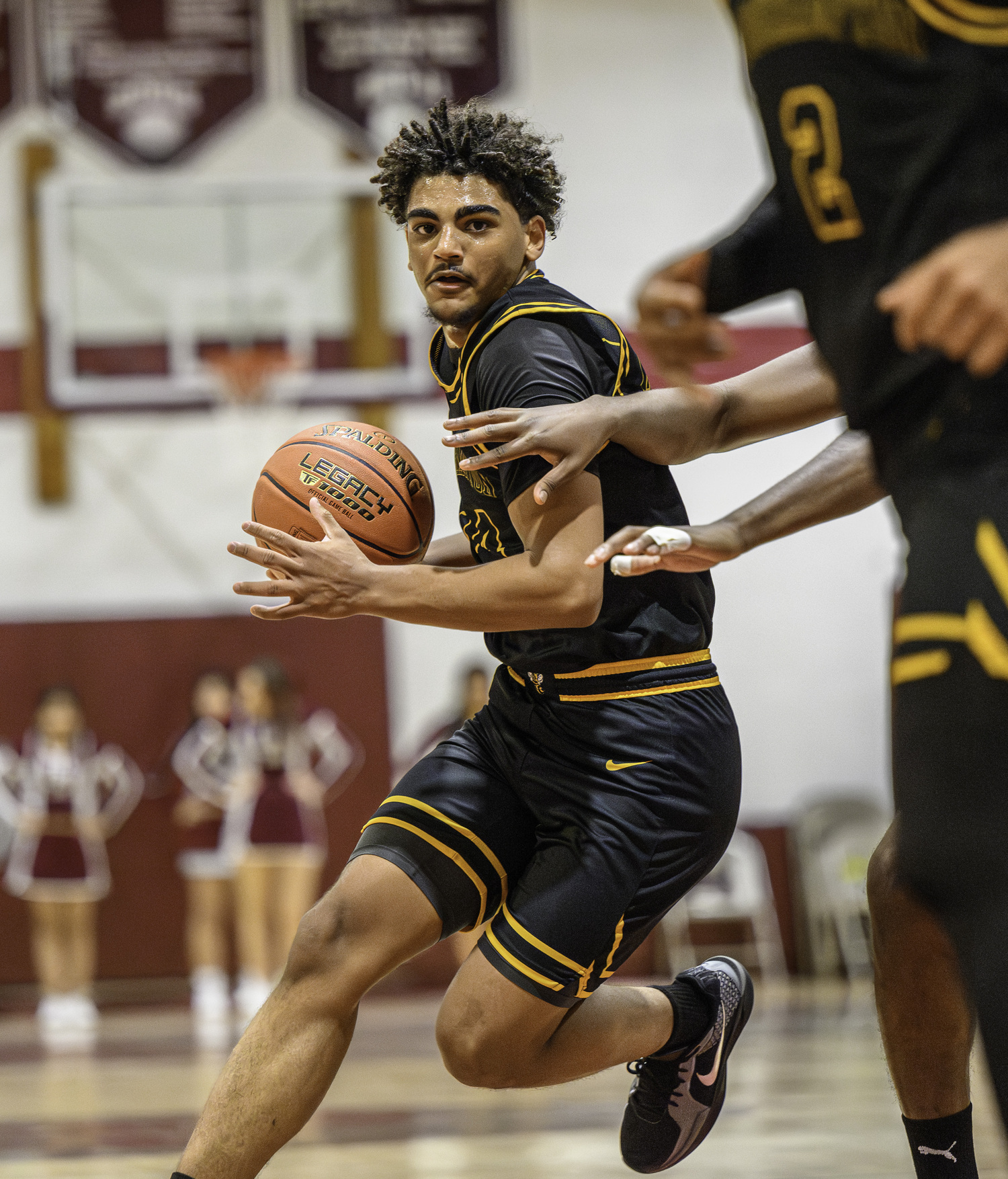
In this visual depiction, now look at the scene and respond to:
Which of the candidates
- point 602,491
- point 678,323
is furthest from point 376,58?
point 678,323

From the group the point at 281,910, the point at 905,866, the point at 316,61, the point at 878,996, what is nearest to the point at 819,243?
the point at 905,866

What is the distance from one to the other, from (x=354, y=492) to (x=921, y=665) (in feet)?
5.35

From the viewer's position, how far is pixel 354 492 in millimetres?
3020

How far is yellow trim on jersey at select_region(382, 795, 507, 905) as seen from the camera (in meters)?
2.87

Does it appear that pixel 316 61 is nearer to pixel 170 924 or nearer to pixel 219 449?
pixel 219 449

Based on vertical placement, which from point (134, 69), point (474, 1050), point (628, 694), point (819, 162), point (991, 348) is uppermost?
point (134, 69)

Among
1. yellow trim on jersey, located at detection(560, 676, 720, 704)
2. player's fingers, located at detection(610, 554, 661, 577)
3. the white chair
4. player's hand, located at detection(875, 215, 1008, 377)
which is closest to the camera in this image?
player's hand, located at detection(875, 215, 1008, 377)

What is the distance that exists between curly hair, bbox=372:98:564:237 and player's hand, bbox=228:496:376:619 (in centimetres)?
85

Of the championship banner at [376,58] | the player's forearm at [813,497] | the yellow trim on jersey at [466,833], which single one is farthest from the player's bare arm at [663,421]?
the championship banner at [376,58]

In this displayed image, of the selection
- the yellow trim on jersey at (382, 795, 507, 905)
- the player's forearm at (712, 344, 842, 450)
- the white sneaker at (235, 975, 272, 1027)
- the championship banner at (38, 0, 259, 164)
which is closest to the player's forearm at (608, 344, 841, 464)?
the player's forearm at (712, 344, 842, 450)

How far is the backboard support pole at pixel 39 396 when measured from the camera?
1075cm

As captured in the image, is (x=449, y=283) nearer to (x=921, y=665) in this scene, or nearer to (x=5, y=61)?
(x=921, y=665)

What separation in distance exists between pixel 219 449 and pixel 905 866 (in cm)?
968

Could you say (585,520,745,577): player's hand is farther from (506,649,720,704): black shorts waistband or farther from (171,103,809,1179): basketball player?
(506,649,720,704): black shorts waistband
